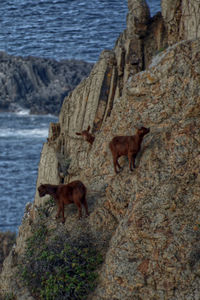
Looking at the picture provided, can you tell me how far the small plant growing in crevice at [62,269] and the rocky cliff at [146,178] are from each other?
0.72ft

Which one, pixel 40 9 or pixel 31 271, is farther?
pixel 40 9

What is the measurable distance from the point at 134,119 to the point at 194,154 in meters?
2.65

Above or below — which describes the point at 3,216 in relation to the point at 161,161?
below

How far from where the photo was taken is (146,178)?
1030cm

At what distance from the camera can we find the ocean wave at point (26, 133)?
64812 mm

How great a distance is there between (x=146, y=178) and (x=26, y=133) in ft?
187

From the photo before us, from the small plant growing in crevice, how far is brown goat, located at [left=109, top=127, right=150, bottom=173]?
2.33 metres

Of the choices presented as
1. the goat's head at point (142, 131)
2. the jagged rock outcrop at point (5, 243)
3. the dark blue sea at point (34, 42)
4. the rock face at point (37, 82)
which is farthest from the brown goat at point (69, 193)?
the rock face at point (37, 82)

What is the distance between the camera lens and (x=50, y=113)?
75750 millimetres

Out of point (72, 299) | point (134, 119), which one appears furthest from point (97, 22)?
point (72, 299)

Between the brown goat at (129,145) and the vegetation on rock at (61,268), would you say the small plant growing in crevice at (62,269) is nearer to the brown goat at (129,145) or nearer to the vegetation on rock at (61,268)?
the vegetation on rock at (61,268)

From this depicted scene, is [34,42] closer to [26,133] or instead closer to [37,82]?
[26,133]

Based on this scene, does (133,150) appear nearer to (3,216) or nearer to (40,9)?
(3,216)

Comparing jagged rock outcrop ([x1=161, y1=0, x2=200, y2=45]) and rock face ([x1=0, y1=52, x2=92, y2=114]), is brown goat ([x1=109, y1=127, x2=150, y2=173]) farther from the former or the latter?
rock face ([x1=0, y1=52, x2=92, y2=114])
